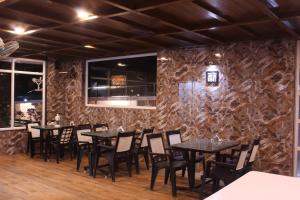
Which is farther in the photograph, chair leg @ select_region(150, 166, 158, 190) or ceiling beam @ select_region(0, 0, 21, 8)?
chair leg @ select_region(150, 166, 158, 190)

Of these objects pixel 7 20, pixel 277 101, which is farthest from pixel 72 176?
pixel 277 101

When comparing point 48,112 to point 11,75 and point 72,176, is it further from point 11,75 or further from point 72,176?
point 72,176

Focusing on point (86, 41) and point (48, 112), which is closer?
point (86, 41)

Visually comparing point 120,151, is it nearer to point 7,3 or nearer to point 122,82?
point 122,82

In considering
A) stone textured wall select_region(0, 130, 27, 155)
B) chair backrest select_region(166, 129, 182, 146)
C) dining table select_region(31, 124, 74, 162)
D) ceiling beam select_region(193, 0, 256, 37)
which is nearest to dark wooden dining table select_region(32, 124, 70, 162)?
dining table select_region(31, 124, 74, 162)

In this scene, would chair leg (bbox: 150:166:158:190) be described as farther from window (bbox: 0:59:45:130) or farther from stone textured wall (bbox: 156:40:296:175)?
window (bbox: 0:59:45:130)

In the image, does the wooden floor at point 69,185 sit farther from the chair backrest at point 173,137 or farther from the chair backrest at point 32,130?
the chair backrest at point 32,130

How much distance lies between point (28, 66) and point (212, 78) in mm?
5376

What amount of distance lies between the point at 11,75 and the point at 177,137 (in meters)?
5.00

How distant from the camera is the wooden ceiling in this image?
12.1 feet

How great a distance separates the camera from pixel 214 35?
5297mm

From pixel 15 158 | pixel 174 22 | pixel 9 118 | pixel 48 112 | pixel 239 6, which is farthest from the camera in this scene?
pixel 48 112

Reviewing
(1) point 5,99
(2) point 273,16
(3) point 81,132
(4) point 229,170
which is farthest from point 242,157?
(1) point 5,99

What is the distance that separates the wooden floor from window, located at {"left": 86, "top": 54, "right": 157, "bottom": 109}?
5.87 ft
